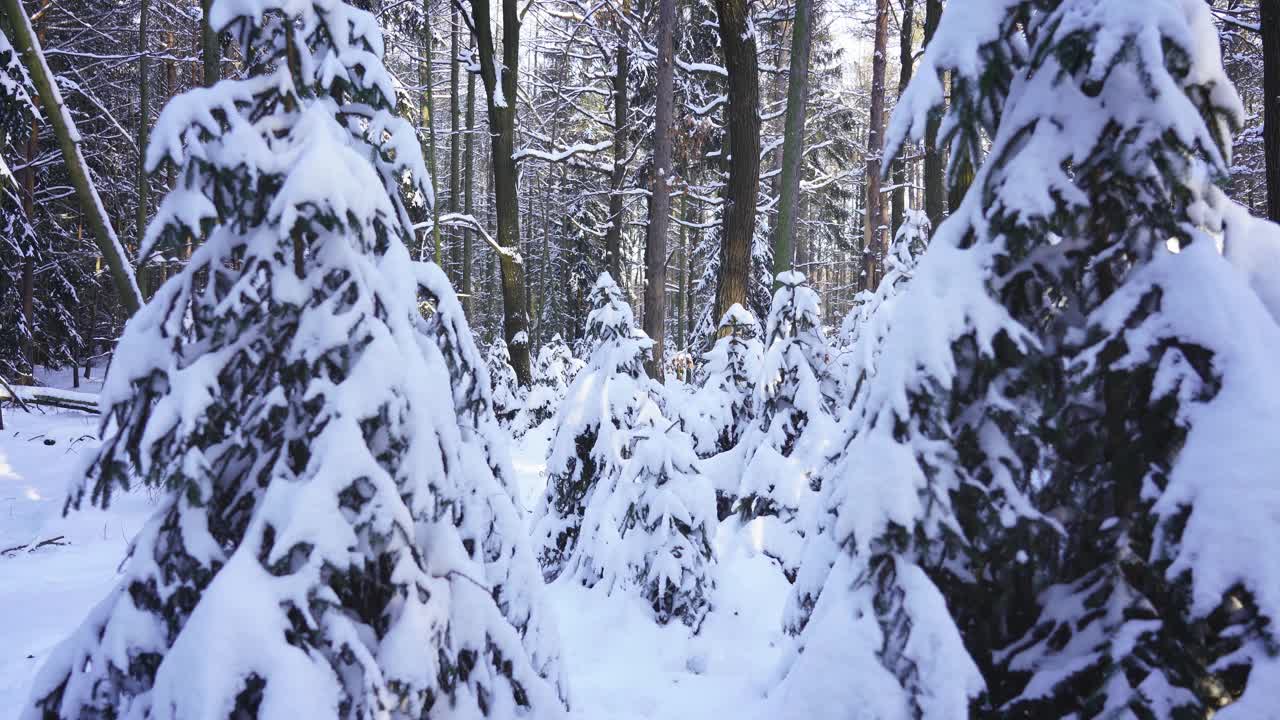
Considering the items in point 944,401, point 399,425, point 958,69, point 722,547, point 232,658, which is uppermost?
point 958,69

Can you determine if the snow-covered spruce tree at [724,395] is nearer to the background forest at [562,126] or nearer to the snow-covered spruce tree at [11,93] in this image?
the background forest at [562,126]

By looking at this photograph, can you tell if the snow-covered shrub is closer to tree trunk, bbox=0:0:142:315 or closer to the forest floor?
the forest floor

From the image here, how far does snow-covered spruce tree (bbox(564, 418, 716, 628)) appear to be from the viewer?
538 cm

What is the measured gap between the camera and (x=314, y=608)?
6.08 feet

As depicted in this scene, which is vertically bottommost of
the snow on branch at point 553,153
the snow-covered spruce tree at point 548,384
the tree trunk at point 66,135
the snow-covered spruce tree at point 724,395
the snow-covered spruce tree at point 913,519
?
the snow-covered spruce tree at point 548,384

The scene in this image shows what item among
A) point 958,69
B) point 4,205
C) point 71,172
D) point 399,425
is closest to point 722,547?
point 399,425

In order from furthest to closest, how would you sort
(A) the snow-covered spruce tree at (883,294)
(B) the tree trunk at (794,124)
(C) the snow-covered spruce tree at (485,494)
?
1. (B) the tree trunk at (794,124)
2. (A) the snow-covered spruce tree at (883,294)
3. (C) the snow-covered spruce tree at (485,494)

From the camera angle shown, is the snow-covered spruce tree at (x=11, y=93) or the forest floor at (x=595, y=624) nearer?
the forest floor at (x=595, y=624)

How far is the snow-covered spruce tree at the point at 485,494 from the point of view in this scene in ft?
8.16

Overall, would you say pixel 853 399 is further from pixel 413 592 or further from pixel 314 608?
pixel 314 608

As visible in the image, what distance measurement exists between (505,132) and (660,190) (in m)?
3.37

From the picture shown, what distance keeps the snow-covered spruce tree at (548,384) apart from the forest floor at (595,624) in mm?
7492

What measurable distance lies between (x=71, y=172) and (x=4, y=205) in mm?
8663

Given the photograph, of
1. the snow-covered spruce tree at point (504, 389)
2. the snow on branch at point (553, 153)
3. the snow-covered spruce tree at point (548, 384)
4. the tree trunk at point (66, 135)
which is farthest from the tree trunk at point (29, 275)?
the snow on branch at point (553, 153)
